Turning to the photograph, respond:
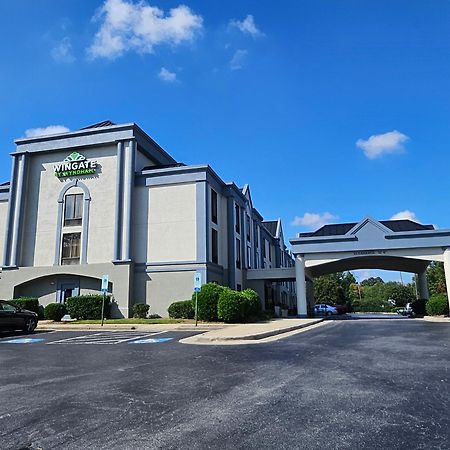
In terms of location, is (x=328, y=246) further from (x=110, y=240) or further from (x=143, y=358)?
(x=143, y=358)

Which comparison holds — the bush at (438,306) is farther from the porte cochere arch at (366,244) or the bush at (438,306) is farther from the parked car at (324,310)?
the parked car at (324,310)

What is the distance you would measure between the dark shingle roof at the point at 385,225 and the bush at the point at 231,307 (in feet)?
39.3

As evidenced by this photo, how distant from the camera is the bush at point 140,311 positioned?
28.5m

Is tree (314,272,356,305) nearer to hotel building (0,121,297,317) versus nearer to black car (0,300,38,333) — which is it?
hotel building (0,121,297,317)

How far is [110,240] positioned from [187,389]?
84.1ft

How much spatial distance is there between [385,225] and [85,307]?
921 inches

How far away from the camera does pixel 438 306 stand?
103ft

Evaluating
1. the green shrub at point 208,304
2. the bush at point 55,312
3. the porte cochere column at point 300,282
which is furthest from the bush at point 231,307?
the bush at point 55,312

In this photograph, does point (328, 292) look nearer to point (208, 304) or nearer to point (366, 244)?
point (366, 244)

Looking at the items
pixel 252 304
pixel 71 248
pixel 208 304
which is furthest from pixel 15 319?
pixel 71 248

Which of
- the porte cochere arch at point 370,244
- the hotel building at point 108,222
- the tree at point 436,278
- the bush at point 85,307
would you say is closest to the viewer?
the bush at point 85,307

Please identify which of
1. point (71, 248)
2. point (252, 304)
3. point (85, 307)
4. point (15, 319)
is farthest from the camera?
point (71, 248)

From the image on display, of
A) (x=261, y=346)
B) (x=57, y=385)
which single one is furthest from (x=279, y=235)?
(x=57, y=385)

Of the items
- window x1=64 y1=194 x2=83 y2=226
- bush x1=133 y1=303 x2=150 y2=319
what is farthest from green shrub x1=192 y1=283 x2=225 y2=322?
window x1=64 y1=194 x2=83 y2=226
